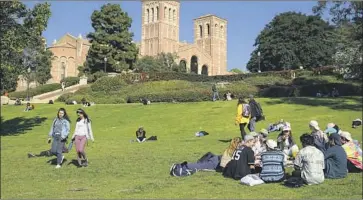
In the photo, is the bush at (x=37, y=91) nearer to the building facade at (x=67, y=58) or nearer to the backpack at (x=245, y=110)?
the building facade at (x=67, y=58)

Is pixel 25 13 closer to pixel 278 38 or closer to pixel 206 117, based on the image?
pixel 206 117

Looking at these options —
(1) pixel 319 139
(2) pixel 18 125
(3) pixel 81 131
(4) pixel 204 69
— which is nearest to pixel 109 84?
(2) pixel 18 125

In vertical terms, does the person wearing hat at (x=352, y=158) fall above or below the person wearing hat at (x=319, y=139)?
below

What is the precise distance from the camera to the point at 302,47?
70938 mm

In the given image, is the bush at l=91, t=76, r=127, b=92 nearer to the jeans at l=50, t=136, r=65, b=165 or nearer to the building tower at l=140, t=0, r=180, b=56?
the jeans at l=50, t=136, r=65, b=165

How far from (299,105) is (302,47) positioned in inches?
1765

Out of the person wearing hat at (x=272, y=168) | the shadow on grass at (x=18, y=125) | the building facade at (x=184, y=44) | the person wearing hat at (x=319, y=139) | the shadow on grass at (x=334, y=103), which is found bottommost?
the shadow on grass at (x=18, y=125)

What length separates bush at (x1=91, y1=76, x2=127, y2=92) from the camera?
48.5 m

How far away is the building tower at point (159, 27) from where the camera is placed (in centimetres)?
10731

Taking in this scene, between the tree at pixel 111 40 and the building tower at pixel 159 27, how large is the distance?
41040 millimetres

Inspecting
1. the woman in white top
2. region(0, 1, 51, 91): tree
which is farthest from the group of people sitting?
region(0, 1, 51, 91): tree

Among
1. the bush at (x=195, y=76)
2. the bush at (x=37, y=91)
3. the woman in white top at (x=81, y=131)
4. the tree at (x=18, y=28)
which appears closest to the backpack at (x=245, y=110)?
the woman in white top at (x=81, y=131)

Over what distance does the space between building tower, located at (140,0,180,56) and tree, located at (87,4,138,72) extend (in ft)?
135

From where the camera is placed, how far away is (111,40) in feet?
206
